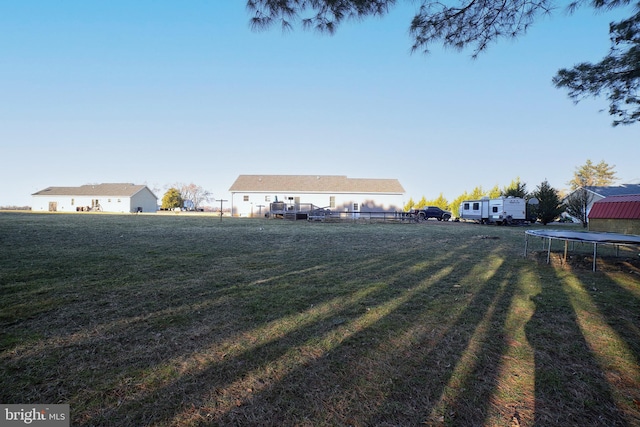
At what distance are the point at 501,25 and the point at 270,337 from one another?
18.8 ft

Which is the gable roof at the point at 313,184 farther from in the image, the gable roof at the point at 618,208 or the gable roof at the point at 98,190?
the gable roof at the point at 98,190

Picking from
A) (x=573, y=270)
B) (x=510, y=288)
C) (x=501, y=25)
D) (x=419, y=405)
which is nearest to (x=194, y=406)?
(x=419, y=405)

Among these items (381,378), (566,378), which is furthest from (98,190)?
(566,378)

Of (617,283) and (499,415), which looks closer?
(499,415)

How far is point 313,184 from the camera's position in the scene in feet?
112

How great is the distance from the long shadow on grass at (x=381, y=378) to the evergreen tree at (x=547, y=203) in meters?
24.7

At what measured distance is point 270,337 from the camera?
2715mm

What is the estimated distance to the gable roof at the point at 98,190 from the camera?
46.6m

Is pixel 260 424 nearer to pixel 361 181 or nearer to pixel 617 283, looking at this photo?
pixel 617 283

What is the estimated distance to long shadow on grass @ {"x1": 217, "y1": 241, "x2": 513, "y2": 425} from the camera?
68.2 inches

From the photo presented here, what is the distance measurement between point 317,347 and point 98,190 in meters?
58.2

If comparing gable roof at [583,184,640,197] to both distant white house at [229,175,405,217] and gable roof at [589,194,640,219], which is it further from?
gable roof at [589,194,640,219]

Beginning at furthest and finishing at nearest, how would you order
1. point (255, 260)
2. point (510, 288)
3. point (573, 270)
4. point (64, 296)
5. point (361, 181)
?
1. point (361, 181)
2. point (255, 260)
3. point (573, 270)
4. point (510, 288)
5. point (64, 296)

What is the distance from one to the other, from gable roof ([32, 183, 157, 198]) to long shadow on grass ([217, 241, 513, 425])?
2072 inches
